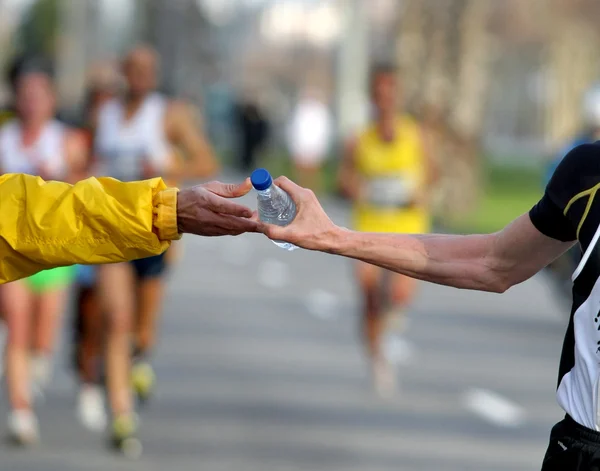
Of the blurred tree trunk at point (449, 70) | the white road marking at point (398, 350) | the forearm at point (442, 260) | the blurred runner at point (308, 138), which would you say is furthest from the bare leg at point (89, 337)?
the blurred runner at point (308, 138)

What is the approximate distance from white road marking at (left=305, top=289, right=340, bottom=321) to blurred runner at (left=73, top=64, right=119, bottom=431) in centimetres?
502

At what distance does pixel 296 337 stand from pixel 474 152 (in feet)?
62.4

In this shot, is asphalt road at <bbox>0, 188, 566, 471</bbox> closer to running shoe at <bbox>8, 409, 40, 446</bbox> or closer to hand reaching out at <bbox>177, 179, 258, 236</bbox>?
running shoe at <bbox>8, 409, 40, 446</bbox>

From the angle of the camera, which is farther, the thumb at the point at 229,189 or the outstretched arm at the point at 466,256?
the outstretched arm at the point at 466,256

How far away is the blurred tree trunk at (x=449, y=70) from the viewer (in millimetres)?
32688

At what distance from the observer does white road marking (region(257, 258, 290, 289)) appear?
19.8m

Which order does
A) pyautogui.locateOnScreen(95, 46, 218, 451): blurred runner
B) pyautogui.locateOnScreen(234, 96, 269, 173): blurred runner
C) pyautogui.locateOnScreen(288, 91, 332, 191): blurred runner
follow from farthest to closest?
pyautogui.locateOnScreen(234, 96, 269, 173): blurred runner
pyautogui.locateOnScreen(288, 91, 332, 191): blurred runner
pyautogui.locateOnScreen(95, 46, 218, 451): blurred runner

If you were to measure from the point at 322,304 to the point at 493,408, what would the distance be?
258 inches

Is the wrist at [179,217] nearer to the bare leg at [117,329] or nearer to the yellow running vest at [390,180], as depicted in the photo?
the bare leg at [117,329]

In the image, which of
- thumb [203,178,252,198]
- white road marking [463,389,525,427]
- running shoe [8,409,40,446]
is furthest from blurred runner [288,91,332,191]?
thumb [203,178,252,198]

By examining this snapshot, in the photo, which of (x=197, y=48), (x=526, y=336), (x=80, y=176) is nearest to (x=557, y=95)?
(x=197, y=48)

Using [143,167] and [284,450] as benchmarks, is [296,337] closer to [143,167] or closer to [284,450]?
[143,167]

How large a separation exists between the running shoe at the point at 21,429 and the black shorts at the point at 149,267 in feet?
4.35

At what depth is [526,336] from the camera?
14.7m
